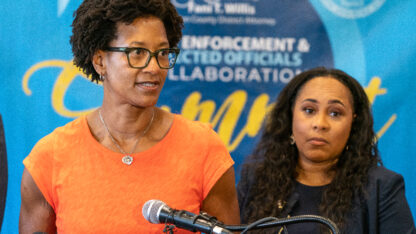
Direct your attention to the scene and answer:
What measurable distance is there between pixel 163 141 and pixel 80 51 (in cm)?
42

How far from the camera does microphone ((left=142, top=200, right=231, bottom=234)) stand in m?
1.18

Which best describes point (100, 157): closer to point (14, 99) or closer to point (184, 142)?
point (184, 142)

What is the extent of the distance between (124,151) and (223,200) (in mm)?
386

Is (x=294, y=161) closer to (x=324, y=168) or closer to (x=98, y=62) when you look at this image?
(x=324, y=168)

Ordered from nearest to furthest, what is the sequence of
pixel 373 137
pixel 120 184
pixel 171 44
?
pixel 120 184
pixel 171 44
pixel 373 137

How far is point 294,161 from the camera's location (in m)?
2.57

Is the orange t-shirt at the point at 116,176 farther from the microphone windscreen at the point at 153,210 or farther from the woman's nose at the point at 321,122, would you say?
the woman's nose at the point at 321,122

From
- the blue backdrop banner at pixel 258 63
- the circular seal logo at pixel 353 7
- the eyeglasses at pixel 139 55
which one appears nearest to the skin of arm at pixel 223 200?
the eyeglasses at pixel 139 55

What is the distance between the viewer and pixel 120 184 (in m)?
1.71

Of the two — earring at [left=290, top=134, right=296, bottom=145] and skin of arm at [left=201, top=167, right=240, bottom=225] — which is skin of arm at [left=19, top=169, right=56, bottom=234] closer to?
skin of arm at [left=201, top=167, right=240, bottom=225]

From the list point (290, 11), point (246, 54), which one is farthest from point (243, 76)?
point (290, 11)

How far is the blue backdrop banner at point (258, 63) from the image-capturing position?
2.86 m

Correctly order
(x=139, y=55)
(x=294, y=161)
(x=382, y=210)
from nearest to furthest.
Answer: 1. (x=139, y=55)
2. (x=382, y=210)
3. (x=294, y=161)

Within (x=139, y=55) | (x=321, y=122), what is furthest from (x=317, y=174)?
(x=139, y=55)
